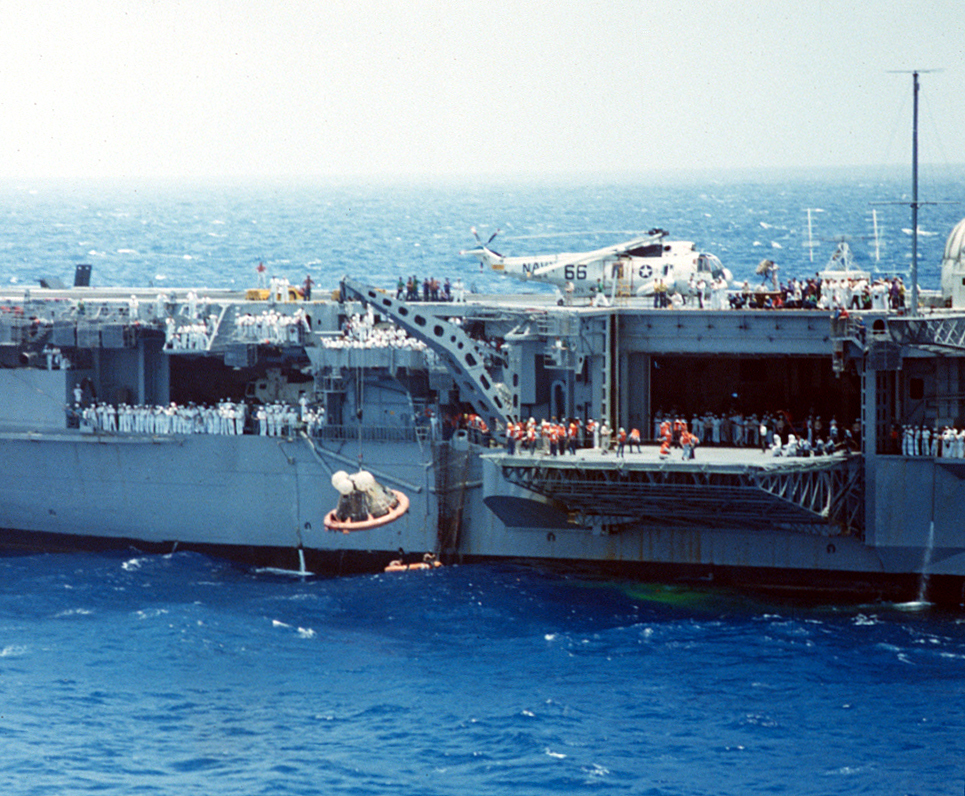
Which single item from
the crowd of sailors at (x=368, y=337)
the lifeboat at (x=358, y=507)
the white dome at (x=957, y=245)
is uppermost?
the white dome at (x=957, y=245)

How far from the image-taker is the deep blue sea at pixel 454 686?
35531mm

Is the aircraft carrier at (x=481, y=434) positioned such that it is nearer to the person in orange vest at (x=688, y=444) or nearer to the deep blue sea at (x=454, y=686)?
the person in orange vest at (x=688, y=444)

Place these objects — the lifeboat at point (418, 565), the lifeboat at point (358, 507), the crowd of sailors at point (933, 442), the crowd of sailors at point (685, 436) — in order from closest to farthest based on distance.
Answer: the crowd of sailors at point (933, 442) → the crowd of sailors at point (685, 436) → the lifeboat at point (358, 507) → the lifeboat at point (418, 565)

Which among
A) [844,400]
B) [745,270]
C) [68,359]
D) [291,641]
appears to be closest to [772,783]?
[291,641]

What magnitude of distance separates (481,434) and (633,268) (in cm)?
964

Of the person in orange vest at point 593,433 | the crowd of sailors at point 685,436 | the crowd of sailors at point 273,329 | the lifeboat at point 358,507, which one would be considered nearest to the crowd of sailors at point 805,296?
the crowd of sailors at point 685,436

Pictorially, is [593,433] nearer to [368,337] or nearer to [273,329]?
[368,337]

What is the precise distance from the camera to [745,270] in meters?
120

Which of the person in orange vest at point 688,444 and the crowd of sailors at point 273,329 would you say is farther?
the crowd of sailors at point 273,329

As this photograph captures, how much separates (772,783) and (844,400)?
20.6 m

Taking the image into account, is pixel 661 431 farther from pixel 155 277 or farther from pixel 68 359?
pixel 155 277

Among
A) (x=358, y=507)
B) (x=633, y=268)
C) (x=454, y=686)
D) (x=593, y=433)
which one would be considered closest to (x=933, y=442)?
(x=593, y=433)

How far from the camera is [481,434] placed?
51156mm

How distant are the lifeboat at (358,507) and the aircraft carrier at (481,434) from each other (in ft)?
10.2
